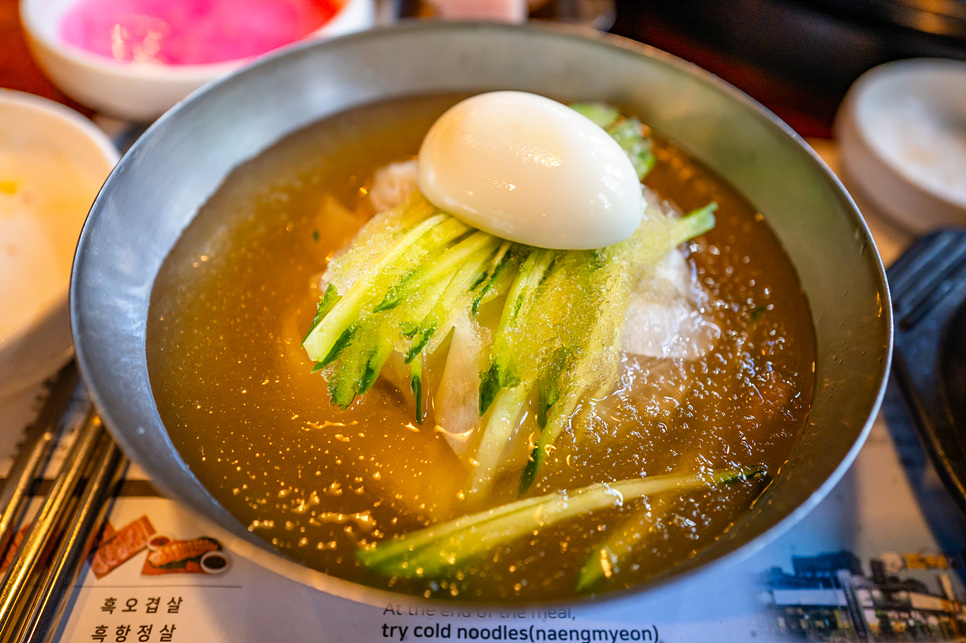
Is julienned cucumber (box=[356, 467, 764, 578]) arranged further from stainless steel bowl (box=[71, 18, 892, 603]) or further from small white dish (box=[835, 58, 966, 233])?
small white dish (box=[835, 58, 966, 233])

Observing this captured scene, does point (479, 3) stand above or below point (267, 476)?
above

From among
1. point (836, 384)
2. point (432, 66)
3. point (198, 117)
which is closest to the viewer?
point (836, 384)

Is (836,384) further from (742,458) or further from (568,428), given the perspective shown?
(568,428)

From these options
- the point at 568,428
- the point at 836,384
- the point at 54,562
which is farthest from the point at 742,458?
the point at 54,562

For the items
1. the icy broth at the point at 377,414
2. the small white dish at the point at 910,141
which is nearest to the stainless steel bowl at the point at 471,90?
the icy broth at the point at 377,414

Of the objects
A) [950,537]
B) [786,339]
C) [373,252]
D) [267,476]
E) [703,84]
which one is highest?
[703,84]

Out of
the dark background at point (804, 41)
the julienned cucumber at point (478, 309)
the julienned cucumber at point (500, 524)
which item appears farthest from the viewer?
the dark background at point (804, 41)

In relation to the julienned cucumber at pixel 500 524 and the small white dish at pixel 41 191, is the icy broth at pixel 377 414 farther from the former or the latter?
the small white dish at pixel 41 191
